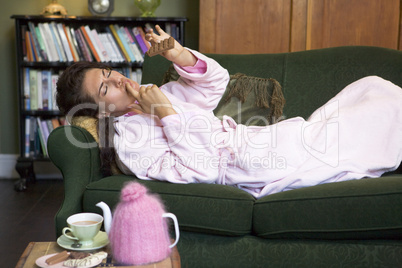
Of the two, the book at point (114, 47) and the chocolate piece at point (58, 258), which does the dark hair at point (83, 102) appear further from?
the book at point (114, 47)

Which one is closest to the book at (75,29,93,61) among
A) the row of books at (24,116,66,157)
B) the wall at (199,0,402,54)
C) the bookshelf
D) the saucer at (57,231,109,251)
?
the bookshelf

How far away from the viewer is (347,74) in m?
2.11

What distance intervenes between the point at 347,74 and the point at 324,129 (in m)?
0.45

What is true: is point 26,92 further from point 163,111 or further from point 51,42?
point 163,111

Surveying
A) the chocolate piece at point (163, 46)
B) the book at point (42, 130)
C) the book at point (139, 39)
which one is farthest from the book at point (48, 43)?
the chocolate piece at point (163, 46)

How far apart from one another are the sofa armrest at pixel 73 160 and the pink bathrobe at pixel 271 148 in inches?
4.7

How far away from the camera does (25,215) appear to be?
2.76 metres

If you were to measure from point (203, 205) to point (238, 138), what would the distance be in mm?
382

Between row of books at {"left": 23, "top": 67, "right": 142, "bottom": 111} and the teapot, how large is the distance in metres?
2.48

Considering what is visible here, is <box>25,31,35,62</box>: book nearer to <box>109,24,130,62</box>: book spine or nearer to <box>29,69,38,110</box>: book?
<box>29,69,38,110</box>: book

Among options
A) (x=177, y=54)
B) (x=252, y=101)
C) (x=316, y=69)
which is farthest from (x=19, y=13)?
(x=316, y=69)

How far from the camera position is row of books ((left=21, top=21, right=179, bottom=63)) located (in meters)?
3.36

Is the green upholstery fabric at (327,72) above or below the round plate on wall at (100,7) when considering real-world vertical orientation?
below

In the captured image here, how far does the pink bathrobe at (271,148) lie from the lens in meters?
1.69
